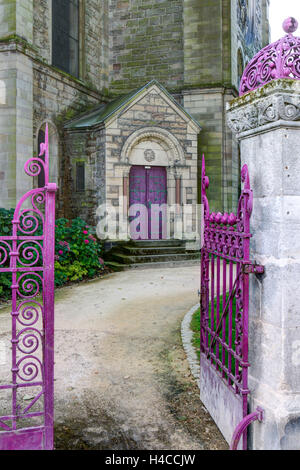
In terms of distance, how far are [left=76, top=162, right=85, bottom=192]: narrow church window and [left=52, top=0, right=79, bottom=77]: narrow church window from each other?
372 centimetres

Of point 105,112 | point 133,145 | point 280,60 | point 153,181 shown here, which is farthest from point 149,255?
point 280,60

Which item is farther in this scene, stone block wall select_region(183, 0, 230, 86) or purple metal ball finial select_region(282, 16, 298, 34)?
stone block wall select_region(183, 0, 230, 86)

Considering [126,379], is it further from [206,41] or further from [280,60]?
[206,41]

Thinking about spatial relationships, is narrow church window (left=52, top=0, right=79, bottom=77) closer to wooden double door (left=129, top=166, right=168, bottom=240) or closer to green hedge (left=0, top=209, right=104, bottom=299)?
wooden double door (left=129, top=166, right=168, bottom=240)

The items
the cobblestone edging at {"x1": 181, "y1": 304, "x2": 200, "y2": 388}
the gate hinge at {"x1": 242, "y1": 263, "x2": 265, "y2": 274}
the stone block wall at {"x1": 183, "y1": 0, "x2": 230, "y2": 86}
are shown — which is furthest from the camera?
the stone block wall at {"x1": 183, "y1": 0, "x2": 230, "y2": 86}

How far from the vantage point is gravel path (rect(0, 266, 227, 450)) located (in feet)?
10.1

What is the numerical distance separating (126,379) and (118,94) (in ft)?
46.2

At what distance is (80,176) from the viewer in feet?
43.6

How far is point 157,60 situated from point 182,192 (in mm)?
5966

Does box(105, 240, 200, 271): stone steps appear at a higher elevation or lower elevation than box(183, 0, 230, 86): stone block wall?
lower

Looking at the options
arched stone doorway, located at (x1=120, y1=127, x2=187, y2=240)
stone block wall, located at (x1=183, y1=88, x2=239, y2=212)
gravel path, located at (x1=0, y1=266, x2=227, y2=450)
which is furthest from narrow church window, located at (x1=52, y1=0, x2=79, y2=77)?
gravel path, located at (x1=0, y1=266, x2=227, y2=450)

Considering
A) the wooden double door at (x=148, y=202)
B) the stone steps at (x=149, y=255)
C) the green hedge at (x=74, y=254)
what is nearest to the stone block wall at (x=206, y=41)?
the wooden double door at (x=148, y=202)

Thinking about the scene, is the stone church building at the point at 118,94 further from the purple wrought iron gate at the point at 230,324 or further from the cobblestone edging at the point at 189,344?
the purple wrought iron gate at the point at 230,324
